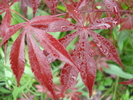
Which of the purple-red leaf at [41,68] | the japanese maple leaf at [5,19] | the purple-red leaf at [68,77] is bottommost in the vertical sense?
the purple-red leaf at [68,77]

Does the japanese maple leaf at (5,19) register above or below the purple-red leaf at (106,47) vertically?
above

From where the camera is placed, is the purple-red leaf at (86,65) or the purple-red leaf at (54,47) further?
the purple-red leaf at (86,65)

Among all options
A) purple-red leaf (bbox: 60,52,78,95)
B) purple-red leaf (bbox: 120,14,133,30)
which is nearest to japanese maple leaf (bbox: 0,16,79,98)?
purple-red leaf (bbox: 60,52,78,95)

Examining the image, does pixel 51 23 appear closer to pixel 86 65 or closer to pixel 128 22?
pixel 86 65

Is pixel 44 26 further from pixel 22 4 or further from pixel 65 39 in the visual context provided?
pixel 22 4

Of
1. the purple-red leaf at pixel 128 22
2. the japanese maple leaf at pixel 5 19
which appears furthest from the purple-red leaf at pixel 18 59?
the purple-red leaf at pixel 128 22

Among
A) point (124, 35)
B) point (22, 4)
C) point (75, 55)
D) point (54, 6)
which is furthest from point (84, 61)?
point (124, 35)

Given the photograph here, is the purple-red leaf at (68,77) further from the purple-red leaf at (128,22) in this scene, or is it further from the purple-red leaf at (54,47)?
the purple-red leaf at (128,22)
